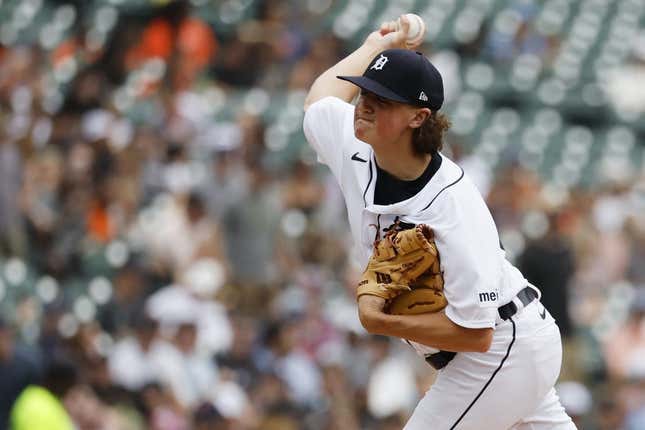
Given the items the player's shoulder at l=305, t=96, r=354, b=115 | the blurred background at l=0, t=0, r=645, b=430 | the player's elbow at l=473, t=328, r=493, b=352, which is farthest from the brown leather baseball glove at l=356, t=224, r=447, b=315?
the blurred background at l=0, t=0, r=645, b=430

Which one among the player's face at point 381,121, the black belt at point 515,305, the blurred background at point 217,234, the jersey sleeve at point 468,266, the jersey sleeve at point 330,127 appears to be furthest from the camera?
the blurred background at point 217,234

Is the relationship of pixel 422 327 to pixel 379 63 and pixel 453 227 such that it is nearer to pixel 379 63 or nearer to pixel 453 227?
pixel 453 227

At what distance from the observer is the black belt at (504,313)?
446cm

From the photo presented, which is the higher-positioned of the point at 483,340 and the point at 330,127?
the point at 330,127

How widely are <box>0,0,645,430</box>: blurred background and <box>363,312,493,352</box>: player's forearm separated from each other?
Result: 7.50 ft

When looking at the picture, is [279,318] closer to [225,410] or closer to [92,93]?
[225,410]

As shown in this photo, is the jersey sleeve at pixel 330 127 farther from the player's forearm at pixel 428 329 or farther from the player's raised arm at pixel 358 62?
the player's forearm at pixel 428 329

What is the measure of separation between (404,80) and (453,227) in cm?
46

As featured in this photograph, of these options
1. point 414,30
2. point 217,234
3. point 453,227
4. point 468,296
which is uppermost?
point 414,30

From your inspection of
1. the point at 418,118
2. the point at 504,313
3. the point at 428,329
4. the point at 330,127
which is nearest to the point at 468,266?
the point at 428,329

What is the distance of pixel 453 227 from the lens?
423cm

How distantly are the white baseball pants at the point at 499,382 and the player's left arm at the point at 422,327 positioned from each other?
7.8 inches

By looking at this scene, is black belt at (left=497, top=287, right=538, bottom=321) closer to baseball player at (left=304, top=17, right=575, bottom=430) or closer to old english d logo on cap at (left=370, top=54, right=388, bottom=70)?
baseball player at (left=304, top=17, right=575, bottom=430)

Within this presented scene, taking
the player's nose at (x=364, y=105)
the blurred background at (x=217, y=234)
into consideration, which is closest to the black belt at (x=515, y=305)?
the player's nose at (x=364, y=105)
